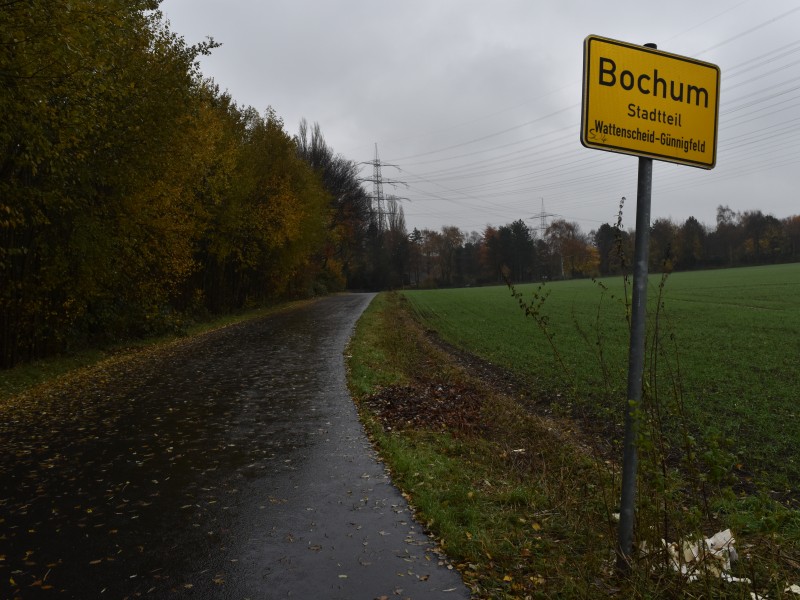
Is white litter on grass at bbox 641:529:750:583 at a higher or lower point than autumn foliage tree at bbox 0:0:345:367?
lower

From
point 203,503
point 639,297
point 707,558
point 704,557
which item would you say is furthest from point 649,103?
point 203,503

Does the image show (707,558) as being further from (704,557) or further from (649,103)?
(649,103)

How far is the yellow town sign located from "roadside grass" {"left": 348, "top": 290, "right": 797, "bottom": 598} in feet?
6.24

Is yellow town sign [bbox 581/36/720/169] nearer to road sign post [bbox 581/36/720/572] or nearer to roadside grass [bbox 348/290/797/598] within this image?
road sign post [bbox 581/36/720/572]

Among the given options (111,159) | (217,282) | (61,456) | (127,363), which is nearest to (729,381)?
(61,456)

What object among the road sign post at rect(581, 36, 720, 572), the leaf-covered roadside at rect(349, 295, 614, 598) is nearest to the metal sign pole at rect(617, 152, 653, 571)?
the road sign post at rect(581, 36, 720, 572)

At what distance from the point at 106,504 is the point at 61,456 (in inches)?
80.7

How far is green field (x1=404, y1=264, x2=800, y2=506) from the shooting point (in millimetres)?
6547

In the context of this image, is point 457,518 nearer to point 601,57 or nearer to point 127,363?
point 601,57

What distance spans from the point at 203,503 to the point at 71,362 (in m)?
11.1

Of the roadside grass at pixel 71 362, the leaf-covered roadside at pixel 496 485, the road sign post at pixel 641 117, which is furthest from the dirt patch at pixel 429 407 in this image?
the roadside grass at pixel 71 362

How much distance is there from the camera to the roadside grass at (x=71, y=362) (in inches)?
466

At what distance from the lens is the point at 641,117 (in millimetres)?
2906

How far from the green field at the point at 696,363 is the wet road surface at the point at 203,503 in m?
2.10
